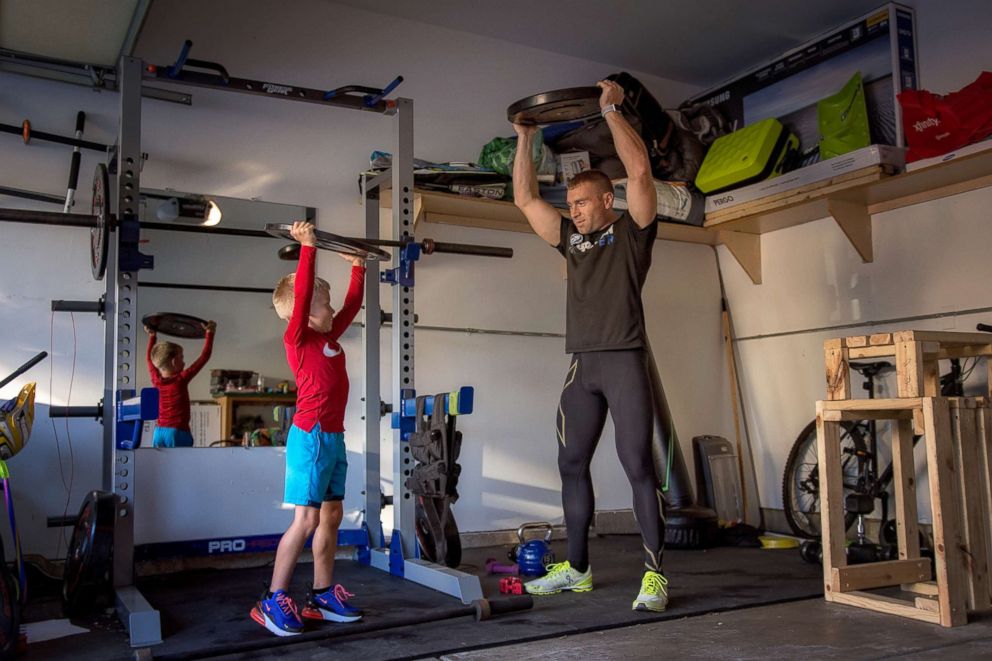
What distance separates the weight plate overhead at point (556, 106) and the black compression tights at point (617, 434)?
0.87m

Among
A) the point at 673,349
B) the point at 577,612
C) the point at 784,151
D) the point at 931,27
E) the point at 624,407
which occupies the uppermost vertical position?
the point at 931,27

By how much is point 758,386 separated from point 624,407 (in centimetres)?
266

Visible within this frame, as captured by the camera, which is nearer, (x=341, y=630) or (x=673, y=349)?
(x=341, y=630)

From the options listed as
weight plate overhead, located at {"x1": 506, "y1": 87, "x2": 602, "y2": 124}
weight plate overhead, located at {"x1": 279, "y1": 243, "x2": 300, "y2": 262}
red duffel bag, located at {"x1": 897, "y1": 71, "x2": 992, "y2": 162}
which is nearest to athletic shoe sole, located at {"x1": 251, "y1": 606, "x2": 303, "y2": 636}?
weight plate overhead, located at {"x1": 506, "y1": 87, "x2": 602, "y2": 124}

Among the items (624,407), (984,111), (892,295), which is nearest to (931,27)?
(984,111)

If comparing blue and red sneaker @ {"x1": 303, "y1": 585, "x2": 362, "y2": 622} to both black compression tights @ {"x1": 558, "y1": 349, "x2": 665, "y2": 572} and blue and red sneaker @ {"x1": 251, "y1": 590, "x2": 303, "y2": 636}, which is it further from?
black compression tights @ {"x1": 558, "y1": 349, "x2": 665, "y2": 572}

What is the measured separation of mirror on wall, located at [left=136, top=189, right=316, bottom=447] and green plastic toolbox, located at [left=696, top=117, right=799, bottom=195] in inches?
98.1

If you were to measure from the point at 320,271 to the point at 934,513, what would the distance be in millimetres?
2914

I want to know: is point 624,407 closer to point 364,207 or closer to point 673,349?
point 364,207

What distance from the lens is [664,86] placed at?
18.4 feet

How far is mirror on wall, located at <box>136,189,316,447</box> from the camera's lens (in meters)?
3.96

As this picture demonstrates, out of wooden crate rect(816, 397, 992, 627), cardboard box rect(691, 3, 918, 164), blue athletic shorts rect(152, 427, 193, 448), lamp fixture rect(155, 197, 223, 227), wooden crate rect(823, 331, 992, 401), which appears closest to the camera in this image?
wooden crate rect(816, 397, 992, 627)

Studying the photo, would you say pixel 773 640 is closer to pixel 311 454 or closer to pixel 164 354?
pixel 311 454

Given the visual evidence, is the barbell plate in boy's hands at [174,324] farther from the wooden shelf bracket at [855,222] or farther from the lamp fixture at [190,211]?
the wooden shelf bracket at [855,222]
